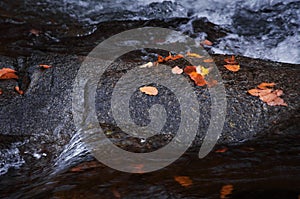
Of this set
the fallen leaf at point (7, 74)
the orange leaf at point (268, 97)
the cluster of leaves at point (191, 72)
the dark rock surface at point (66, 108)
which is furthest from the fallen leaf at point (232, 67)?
the fallen leaf at point (7, 74)

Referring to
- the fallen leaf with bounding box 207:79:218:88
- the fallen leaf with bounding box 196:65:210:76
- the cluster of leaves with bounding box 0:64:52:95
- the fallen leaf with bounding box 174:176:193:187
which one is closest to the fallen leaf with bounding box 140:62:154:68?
the fallen leaf with bounding box 196:65:210:76

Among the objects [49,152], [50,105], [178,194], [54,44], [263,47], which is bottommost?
[178,194]

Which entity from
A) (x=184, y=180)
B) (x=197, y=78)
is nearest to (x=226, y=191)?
(x=184, y=180)

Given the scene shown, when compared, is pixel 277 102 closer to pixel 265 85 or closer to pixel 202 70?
pixel 265 85

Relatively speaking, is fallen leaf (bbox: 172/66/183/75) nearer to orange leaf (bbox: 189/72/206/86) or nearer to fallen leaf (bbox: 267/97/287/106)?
orange leaf (bbox: 189/72/206/86)

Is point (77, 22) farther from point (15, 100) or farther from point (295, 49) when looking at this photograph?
point (295, 49)

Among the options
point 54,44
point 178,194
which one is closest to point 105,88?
point 178,194

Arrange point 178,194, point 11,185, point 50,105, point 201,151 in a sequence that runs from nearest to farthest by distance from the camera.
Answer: point 178,194
point 11,185
point 201,151
point 50,105
